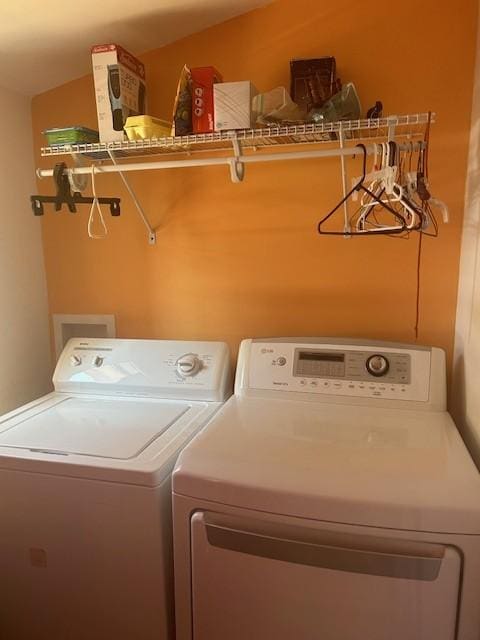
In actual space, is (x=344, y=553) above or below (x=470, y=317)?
below

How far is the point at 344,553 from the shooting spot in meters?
0.92

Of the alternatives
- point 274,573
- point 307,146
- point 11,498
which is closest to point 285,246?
point 307,146

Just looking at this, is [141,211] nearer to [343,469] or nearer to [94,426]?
[94,426]

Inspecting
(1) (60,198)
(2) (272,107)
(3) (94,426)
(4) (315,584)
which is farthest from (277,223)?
(4) (315,584)

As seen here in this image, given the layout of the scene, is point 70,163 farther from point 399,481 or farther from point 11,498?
point 399,481

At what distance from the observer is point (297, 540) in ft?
3.11

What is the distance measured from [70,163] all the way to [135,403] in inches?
42.1

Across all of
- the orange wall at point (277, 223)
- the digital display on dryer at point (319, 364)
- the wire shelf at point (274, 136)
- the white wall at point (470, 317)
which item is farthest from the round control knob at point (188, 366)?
the white wall at point (470, 317)

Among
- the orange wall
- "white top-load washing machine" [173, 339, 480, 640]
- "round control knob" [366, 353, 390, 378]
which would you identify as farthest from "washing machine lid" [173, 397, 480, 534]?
the orange wall

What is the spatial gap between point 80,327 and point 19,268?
1.20 ft

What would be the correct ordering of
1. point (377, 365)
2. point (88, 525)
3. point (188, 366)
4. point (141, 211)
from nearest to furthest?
point (88, 525), point (377, 365), point (188, 366), point (141, 211)

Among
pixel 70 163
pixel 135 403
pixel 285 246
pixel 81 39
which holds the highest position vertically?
pixel 81 39

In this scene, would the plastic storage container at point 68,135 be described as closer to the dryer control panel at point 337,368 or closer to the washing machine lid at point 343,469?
the dryer control panel at point 337,368

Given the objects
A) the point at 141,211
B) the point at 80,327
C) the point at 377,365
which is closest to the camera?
the point at 377,365
